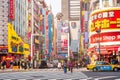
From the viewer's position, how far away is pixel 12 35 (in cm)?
6181

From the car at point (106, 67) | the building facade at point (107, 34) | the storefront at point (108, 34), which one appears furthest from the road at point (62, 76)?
the storefront at point (108, 34)

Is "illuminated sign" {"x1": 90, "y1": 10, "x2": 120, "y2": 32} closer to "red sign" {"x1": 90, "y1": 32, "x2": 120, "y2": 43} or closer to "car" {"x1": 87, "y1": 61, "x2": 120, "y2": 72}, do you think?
"red sign" {"x1": 90, "y1": 32, "x2": 120, "y2": 43}

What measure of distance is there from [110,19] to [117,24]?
1.67m

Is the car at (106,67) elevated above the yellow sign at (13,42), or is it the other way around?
the yellow sign at (13,42)

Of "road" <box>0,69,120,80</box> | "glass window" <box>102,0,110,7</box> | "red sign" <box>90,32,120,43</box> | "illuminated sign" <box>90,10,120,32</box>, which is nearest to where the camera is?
"road" <box>0,69,120,80</box>

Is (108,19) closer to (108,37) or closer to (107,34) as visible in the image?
(107,34)

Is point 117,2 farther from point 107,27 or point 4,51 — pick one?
point 4,51

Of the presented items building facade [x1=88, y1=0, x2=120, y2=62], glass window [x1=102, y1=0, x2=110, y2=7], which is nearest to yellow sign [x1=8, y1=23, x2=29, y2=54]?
building facade [x1=88, y1=0, x2=120, y2=62]

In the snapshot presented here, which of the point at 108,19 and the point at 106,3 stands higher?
the point at 106,3

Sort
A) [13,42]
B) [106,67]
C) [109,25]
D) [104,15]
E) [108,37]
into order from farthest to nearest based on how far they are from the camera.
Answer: [104,15], [109,25], [108,37], [13,42], [106,67]

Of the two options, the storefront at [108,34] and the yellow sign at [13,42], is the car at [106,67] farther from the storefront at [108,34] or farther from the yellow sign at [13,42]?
the yellow sign at [13,42]

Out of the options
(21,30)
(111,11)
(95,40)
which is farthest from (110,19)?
(21,30)

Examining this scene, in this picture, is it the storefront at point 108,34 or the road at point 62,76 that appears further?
the storefront at point 108,34

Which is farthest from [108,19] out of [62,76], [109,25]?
[62,76]
